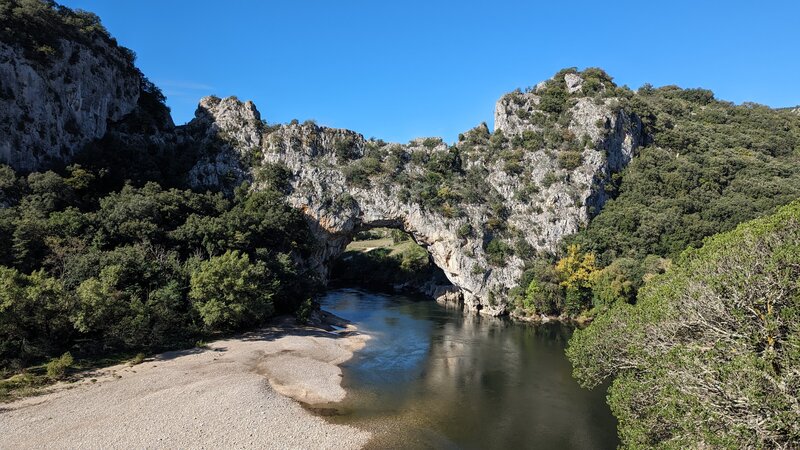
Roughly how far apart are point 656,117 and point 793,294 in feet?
285

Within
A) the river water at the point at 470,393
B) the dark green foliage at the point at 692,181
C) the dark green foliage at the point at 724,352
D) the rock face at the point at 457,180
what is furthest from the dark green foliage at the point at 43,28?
the dark green foliage at the point at 692,181

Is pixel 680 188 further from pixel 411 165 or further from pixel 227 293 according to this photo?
pixel 227 293

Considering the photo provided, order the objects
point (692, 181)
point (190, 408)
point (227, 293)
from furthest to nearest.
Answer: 1. point (692, 181)
2. point (227, 293)
3. point (190, 408)

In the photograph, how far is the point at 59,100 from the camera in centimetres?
5684

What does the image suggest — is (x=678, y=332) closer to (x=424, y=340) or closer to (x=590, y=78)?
(x=424, y=340)

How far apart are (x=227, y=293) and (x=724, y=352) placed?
3815cm

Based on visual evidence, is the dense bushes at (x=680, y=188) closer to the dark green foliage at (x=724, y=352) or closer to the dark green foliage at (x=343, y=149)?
the dark green foliage at (x=343, y=149)

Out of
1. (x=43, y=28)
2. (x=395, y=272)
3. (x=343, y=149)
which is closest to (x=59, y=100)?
(x=43, y=28)

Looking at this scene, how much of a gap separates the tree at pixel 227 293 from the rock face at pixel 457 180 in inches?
979

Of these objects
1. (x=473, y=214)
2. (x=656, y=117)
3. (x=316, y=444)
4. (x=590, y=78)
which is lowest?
(x=316, y=444)

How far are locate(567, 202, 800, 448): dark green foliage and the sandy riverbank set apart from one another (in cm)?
1486

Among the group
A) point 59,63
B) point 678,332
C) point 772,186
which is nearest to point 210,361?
point 678,332

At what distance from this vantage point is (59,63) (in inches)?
2245

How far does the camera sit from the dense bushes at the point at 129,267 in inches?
1201
